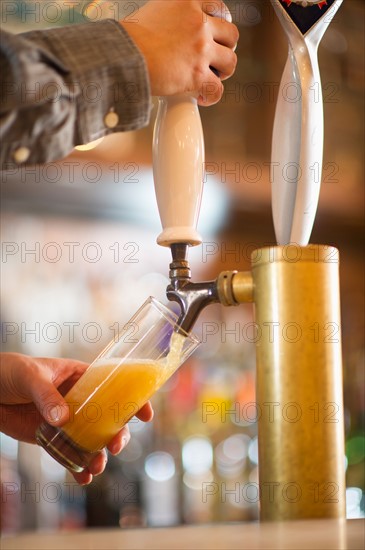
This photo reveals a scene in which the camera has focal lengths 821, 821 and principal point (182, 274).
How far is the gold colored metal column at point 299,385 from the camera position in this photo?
686 mm

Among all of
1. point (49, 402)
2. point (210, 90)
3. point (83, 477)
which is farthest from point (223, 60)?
point (83, 477)

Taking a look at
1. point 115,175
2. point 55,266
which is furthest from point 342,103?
point 55,266

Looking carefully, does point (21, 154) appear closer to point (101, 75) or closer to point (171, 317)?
point (101, 75)

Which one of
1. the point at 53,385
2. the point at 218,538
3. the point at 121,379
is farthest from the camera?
the point at 53,385

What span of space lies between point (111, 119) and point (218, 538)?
37cm

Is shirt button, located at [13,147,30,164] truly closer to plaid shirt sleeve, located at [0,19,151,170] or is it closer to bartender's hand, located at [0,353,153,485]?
plaid shirt sleeve, located at [0,19,151,170]

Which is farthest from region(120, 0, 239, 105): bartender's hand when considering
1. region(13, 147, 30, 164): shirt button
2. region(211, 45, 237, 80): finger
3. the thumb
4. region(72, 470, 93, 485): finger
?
region(72, 470, 93, 485): finger

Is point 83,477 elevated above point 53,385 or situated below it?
below

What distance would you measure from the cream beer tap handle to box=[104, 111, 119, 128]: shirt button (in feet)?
0.17

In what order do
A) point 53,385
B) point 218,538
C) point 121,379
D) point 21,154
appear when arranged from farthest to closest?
point 53,385 < point 121,379 < point 21,154 < point 218,538

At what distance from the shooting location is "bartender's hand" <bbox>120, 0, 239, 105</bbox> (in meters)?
0.76

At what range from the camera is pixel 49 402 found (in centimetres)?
84

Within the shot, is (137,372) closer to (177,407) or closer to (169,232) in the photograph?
(169,232)

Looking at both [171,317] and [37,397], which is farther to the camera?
[37,397]
